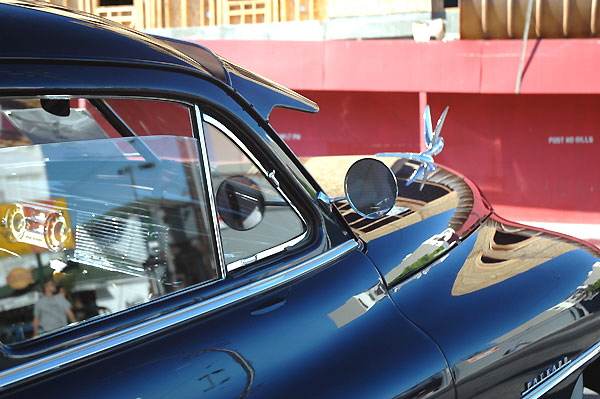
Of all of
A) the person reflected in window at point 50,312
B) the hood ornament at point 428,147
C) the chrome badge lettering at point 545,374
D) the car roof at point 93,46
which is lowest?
the chrome badge lettering at point 545,374

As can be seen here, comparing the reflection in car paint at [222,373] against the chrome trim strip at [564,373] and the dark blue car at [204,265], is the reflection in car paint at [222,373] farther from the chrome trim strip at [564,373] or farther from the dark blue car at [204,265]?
the chrome trim strip at [564,373]

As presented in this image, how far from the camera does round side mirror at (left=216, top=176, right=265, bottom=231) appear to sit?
160 cm

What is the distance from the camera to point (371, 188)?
5.42ft

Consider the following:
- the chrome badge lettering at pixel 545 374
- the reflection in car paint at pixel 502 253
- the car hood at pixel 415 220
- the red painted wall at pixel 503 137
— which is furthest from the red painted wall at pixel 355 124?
the chrome badge lettering at pixel 545 374

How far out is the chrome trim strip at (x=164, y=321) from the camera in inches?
43.1

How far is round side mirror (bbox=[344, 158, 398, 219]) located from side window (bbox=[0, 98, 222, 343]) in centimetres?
38

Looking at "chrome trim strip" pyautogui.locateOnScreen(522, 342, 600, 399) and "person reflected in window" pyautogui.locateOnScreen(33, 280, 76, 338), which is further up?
"person reflected in window" pyautogui.locateOnScreen(33, 280, 76, 338)

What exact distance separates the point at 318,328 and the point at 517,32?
25.8 ft

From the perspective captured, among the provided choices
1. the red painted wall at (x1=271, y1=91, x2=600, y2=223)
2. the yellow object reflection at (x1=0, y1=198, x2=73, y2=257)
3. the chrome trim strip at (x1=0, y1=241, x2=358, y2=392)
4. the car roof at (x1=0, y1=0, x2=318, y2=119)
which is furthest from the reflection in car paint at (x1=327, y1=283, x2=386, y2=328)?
the red painted wall at (x1=271, y1=91, x2=600, y2=223)

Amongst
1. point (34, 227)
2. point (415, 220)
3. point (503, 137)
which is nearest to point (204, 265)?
point (34, 227)

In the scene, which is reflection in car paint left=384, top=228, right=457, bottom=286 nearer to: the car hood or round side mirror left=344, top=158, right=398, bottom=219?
the car hood

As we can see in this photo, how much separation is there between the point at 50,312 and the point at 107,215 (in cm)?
27

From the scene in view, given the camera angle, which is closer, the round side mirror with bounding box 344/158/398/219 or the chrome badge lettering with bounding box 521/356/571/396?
the round side mirror with bounding box 344/158/398/219

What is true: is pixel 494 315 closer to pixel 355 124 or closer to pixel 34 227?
pixel 34 227
